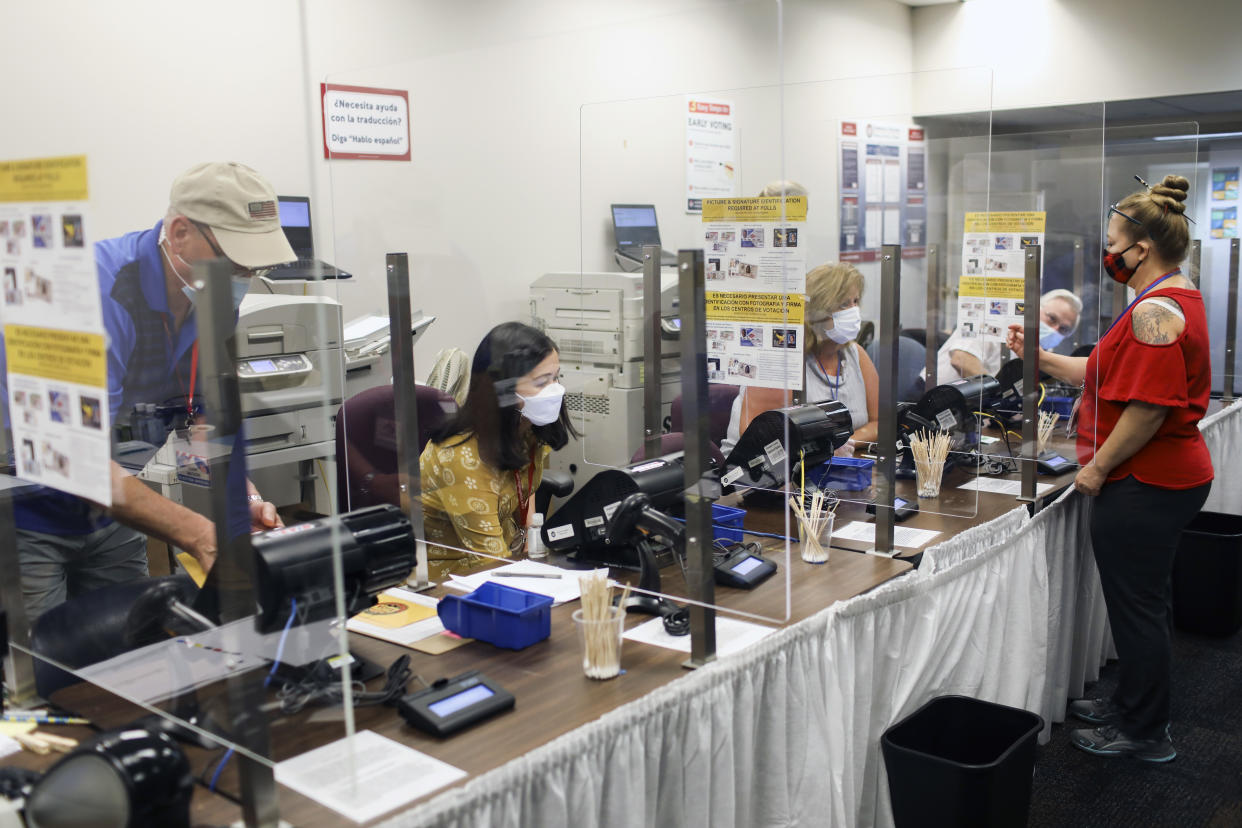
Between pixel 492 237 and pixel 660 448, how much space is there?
40.3 inches

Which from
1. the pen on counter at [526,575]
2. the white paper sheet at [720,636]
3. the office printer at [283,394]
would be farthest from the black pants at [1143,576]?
the office printer at [283,394]

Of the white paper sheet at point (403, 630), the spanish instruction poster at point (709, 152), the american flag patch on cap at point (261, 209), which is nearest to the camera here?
the american flag patch on cap at point (261, 209)

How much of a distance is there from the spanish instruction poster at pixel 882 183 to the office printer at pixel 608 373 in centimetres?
94

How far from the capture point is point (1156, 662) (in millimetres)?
2941

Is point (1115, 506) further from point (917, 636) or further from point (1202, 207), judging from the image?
point (1202, 207)

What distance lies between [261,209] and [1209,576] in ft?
12.7

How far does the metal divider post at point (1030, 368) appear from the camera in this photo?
3197mm

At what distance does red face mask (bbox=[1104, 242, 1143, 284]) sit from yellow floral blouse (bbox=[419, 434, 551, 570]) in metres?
1.90

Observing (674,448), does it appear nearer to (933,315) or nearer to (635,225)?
(635,225)

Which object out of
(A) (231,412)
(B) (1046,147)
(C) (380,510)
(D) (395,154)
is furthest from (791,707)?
(B) (1046,147)

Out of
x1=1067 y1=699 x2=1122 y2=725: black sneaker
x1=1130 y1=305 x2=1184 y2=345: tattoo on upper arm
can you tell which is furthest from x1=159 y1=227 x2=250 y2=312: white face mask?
x1=1067 y1=699 x2=1122 y2=725: black sneaker

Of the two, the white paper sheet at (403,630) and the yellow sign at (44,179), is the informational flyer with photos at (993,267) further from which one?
the yellow sign at (44,179)

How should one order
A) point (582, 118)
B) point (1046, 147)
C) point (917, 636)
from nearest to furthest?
1. point (917, 636)
2. point (582, 118)
3. point (1046, 147)

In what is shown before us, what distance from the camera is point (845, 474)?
2963 mm
